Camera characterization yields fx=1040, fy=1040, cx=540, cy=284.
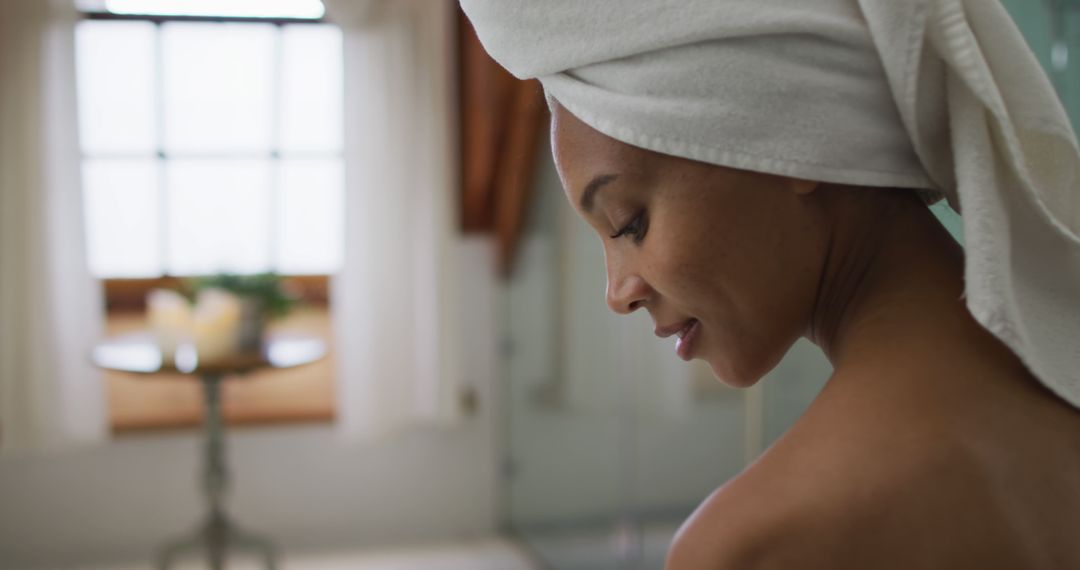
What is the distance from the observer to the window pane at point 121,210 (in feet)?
12.3

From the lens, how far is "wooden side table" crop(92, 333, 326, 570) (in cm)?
307

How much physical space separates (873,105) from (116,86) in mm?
3631

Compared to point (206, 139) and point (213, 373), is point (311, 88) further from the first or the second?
point (213, 373)

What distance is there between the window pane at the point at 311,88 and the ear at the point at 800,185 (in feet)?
11.3

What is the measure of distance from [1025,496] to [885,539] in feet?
0.28

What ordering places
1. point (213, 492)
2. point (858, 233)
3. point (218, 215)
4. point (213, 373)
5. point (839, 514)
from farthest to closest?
point (218, 215) → point (213, 492) → point (213, 373) → point (858, 233) → point (839, 514)

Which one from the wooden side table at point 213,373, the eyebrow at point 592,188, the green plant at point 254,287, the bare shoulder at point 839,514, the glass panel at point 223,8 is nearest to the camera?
the bare shoulder at point 839,514

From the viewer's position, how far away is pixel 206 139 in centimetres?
383

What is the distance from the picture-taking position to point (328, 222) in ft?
13.1

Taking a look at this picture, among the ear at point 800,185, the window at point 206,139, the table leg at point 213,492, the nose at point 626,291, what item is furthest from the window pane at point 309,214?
the ear at point 800,185

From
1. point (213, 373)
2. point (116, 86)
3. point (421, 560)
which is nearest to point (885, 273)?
point (213, 373)

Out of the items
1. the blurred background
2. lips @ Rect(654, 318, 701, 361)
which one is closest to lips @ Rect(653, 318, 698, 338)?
lips @ Rect(654, 318, 701, 361)

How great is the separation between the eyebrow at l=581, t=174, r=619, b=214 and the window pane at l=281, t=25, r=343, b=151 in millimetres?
3363

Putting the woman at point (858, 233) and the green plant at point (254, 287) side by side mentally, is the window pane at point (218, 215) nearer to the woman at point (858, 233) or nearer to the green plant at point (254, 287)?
the green plant at point (254, 287)
